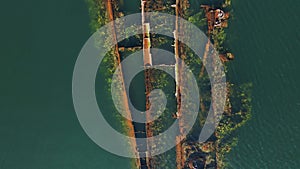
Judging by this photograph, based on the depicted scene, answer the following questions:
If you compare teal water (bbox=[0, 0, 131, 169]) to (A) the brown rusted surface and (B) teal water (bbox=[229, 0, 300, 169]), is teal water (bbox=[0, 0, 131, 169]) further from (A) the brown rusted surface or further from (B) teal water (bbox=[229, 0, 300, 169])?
(B) teal water (bbox=[229, 0, 300, 169])

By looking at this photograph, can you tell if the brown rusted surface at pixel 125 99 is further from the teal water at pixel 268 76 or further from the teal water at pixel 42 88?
the teal water at pixel 268 76

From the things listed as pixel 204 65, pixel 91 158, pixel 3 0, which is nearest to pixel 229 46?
pixel 204 65

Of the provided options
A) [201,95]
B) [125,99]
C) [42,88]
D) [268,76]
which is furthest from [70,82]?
[268,76]

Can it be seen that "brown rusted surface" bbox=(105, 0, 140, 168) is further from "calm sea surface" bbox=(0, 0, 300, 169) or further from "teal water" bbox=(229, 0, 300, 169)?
"teal water" bbox=(229, 0, 300, 169)

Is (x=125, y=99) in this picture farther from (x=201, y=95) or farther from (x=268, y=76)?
(x=268, y=76)

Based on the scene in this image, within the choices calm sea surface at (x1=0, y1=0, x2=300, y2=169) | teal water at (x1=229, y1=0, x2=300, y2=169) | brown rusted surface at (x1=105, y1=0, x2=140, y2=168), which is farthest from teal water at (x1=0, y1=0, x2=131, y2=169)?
teal water at (x1=229, y1=0, x2=300, y2=169)

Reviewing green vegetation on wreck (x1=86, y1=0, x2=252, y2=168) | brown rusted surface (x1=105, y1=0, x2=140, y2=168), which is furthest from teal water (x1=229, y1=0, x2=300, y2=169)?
brown rusted surface (x1=105, y1=0, x2=140, y2=168)

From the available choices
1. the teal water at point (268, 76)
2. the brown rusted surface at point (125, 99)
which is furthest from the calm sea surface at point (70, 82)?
the brown rusted surface at point (125, 99)

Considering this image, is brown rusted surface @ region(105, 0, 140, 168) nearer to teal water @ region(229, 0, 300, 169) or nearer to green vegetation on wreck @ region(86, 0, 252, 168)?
green vegetation on wreck @ region(86, 0, 252, 168)

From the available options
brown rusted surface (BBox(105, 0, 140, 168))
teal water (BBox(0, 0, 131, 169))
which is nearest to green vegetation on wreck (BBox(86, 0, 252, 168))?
brown rusted surface (BBox(105, 0, 140, 168))

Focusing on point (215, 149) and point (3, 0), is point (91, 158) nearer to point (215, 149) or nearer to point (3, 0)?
point (215, 149)
